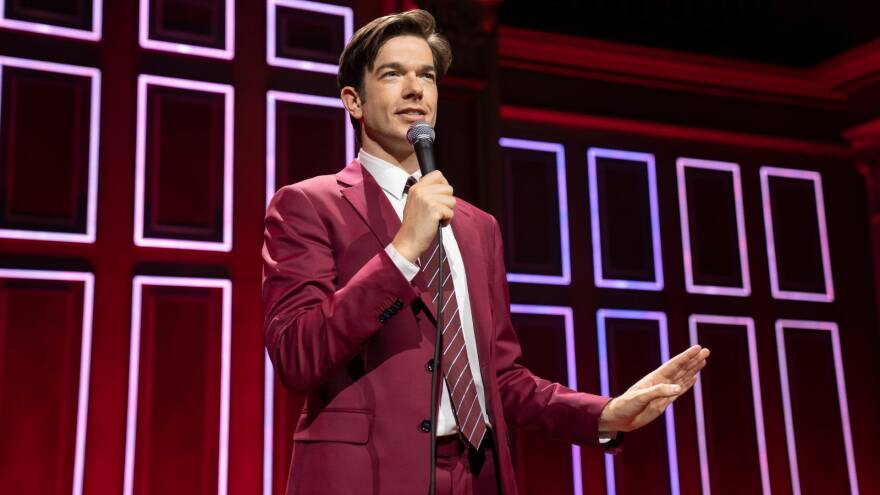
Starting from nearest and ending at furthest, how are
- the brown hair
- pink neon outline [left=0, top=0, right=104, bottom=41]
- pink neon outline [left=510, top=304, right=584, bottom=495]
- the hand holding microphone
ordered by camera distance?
the hand holding microphone, the brown hair, pink neon outline [left=0, top=0, right=104, bottom=41], pink neon outline [left=510, top=304, right=584, bottom=495]

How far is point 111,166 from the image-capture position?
3.00m

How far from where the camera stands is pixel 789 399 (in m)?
4.49

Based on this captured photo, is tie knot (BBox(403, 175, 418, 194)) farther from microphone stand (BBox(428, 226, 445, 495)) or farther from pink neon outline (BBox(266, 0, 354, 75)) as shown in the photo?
pink neon outline (BBox(266, 0, 354, 75))

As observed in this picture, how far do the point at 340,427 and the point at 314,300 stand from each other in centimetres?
19

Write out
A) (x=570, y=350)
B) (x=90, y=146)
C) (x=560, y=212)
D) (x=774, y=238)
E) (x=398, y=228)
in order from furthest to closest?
(x=774, y=238) < (x=560, y=212) < (x=570, y=350) < (x=90, y=146) < (x=398, y=228)

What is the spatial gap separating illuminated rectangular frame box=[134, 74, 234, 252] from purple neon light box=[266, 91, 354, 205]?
0.42ft

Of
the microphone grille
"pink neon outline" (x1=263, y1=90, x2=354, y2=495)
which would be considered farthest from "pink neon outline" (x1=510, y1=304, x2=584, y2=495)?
the microphone grille

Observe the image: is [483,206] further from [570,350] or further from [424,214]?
[424,214]

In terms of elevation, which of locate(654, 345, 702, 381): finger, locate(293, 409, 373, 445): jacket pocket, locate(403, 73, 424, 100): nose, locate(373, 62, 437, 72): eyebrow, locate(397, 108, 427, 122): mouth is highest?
locate(373, 62, 437, 72): eyebrow

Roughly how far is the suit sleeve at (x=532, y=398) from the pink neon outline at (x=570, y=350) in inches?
92.6

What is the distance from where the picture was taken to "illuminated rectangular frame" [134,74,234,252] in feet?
9.88

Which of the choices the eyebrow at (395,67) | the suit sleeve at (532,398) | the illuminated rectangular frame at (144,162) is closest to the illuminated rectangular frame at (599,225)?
the illuminated rectangular frame at (144,162)

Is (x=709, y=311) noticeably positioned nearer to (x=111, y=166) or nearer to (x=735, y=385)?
(x=735, y=385)

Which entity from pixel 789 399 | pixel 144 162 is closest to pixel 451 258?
pixel 144 162
